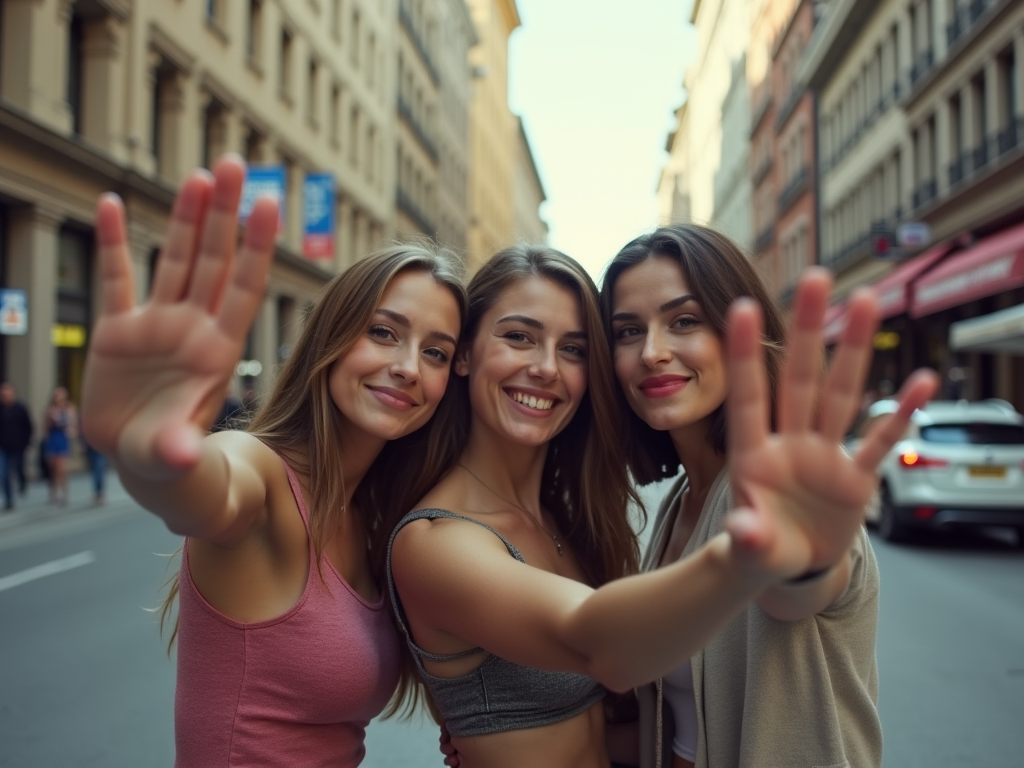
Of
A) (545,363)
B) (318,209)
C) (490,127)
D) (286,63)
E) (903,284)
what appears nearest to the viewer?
(545,363)

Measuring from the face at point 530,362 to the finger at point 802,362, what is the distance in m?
1.23

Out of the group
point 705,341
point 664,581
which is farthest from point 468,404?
point 664,581

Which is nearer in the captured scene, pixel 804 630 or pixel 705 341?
pixel 804 630

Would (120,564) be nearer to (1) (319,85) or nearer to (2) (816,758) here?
(2) (816,758)

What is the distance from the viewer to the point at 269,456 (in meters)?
2.26

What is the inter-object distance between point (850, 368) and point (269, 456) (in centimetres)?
139

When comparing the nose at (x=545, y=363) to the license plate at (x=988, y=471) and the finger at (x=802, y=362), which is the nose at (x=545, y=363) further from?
the license plate at (x=988, y=471)

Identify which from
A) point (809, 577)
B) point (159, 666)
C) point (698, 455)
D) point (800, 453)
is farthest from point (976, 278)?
point (800, 453)

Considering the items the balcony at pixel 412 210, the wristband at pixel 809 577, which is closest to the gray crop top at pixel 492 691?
the wristband at pixel 809 577

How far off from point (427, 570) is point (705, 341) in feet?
3.03

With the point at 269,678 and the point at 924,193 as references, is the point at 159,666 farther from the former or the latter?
the point at 924,193

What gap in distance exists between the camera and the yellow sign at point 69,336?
19.1 meters

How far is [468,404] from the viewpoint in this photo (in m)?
2.90

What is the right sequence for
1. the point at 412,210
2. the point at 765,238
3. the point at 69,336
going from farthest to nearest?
the point at 765,238 < the point at 412,210 < the point at 69,336
